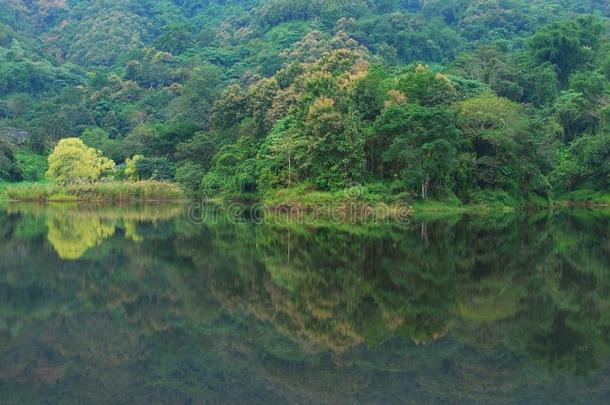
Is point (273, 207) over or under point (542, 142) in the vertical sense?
under

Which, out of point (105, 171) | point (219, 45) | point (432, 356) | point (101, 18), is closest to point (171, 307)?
point (432, 356)

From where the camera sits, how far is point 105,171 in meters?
60.9

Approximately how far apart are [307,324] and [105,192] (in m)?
45.1

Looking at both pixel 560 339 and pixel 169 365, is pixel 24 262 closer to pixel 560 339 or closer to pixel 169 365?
pixel 169 365

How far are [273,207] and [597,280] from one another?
2957cm

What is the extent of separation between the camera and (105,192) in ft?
176

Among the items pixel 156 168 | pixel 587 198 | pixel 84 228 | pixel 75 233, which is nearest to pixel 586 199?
pixel 587 198

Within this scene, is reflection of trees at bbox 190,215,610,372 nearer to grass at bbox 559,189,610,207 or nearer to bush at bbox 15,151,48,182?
grass at bbox 559,189,610,207

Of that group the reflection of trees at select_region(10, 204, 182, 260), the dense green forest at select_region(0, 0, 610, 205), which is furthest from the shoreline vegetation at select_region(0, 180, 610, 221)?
the reflection of trees at select_region(10, 204, 182, 260)

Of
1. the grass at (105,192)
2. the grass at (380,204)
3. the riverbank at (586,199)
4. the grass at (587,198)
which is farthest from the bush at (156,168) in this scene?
the grass at (587,198)

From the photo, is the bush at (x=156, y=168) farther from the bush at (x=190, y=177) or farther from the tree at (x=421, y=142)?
the tree at (x=421, y=142)

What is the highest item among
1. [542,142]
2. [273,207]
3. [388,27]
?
[388,27]

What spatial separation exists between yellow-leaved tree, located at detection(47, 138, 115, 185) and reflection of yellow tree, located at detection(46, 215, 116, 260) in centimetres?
2220

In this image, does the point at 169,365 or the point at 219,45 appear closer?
the point at 169,365
